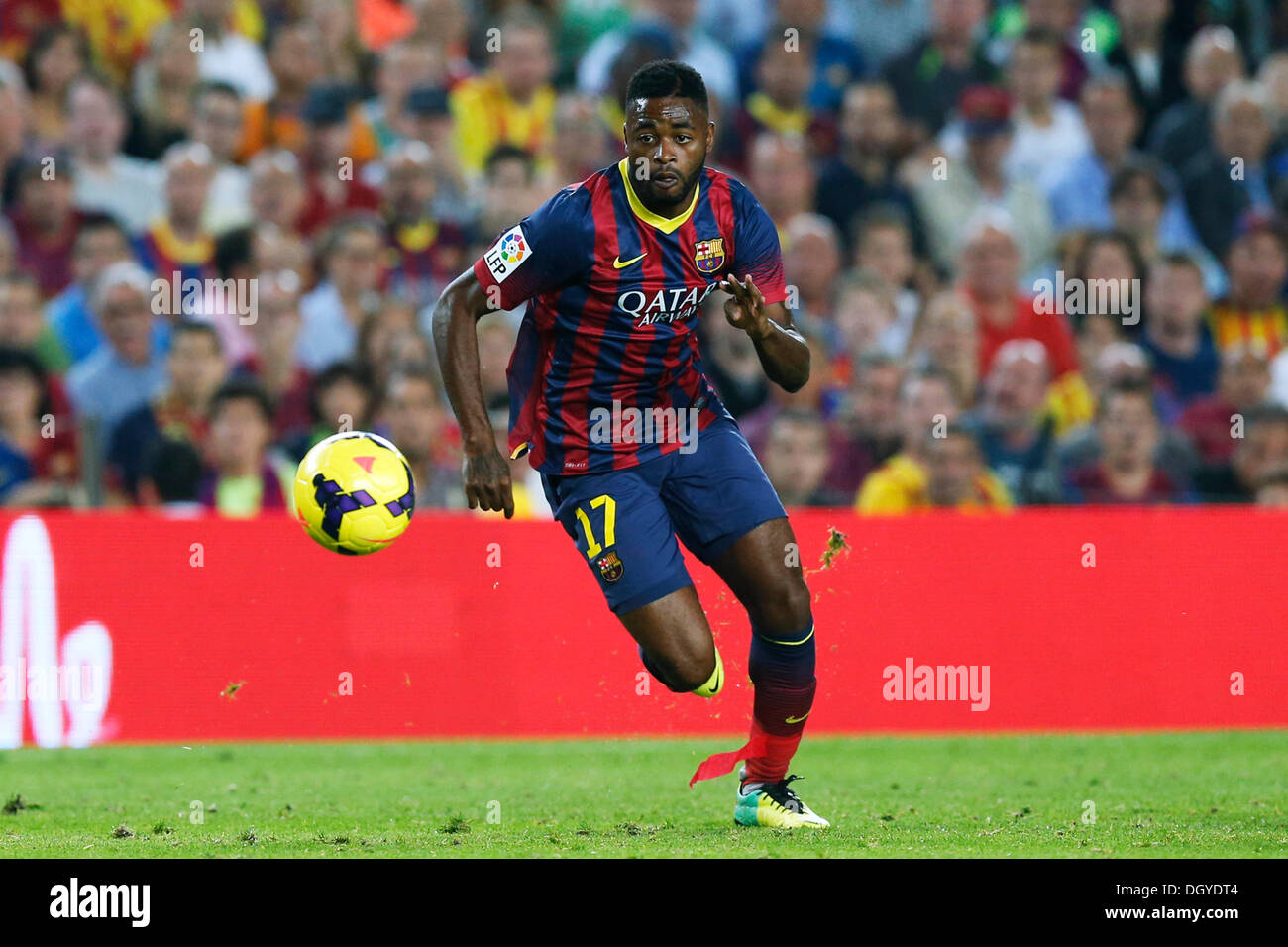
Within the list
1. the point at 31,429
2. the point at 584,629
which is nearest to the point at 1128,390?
the point at 584,629

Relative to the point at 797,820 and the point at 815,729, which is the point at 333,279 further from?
the point at 797,820

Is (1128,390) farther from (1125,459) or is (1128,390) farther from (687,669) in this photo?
(687,669)

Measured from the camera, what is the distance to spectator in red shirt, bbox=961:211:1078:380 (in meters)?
12.6

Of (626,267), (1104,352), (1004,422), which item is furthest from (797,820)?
(1104,352)

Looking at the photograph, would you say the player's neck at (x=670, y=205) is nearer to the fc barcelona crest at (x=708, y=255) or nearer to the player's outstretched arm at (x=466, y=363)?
the fc barcelona crest at (x=708, y=255)

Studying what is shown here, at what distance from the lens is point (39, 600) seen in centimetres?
980

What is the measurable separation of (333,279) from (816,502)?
3.70 metres

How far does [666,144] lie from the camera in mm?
6539

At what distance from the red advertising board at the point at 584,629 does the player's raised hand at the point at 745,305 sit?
11.6ft

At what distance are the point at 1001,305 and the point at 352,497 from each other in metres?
6.83

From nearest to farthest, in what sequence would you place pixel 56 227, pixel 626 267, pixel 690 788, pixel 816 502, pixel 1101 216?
pixel 626 267 < pixel 690 788 < pixel 816 502 < pixel 56 227 < pixel 1101 216

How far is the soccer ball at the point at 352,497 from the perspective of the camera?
6.97 m

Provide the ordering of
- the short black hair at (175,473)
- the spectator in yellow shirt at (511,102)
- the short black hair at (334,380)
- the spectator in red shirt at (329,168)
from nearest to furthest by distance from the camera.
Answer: the short black hair at (175,473)
the short black hair at (334,380)
the spectator in red shirt at (329,168)
the spectator in yellow shirt at (511,102)

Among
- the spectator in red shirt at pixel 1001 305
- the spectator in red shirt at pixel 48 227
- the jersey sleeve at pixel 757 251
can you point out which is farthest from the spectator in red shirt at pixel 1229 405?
the spectator in red shirt at pixel 48 227
